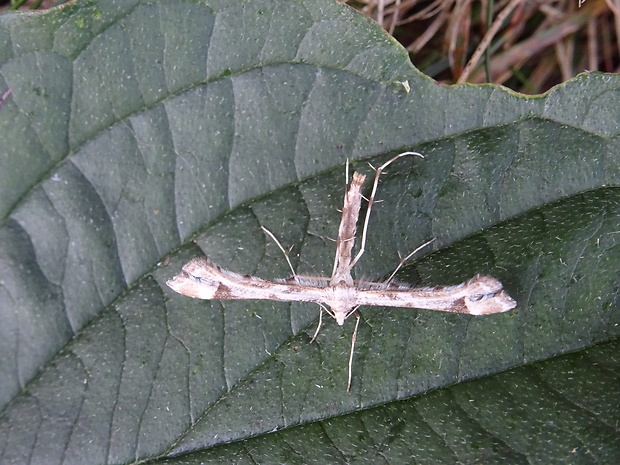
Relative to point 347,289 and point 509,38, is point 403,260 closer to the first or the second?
point 347,289

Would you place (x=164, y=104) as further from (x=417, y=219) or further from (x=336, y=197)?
(x=417, y=219)

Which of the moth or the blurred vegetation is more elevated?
the blurred vegetation

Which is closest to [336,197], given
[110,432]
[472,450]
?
[472,450]

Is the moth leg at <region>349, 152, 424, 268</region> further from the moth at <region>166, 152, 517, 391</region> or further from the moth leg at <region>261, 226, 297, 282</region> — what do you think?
the moth leg at <region>261, 226, 297, 282</region>

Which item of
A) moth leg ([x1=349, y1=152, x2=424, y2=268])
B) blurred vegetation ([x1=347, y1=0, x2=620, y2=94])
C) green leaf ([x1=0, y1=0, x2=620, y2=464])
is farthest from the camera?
blurred vegetation ([x1=347, y1=0, x2=620, y2=94])

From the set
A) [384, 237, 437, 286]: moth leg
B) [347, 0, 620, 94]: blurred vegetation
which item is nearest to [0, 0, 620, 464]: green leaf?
[384, 237, 437, 286]: moth leg

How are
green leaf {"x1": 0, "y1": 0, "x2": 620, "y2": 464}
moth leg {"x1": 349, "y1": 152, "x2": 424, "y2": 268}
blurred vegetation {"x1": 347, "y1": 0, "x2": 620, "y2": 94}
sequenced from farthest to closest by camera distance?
blurred vegetation {"x1": 347, "y1": 0, "x2": 620, "y2": 94} < moth leg {"x1": 349, "y1": 152, "x2": 424, "y2": 268} < green leaf {"x1": 0, "y1": 0, "x2": 620, "y2": 464}
